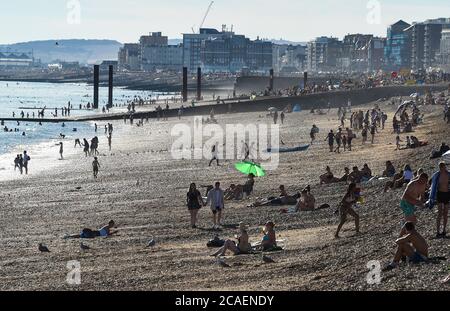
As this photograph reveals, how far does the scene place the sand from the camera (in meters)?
14.5

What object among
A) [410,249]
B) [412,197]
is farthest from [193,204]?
[410,249]

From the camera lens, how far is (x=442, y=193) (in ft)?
50.4

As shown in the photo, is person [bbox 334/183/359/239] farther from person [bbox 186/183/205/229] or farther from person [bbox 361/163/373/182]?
person [bbox 361/163/373/182]

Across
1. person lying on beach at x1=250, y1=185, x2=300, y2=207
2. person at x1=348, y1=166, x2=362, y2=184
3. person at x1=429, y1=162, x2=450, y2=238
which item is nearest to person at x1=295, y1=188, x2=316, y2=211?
person lying on beach at x1=250, y1=185, x2=300, y2=207

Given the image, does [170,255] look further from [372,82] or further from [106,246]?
[372,82]

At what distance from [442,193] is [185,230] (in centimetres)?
634

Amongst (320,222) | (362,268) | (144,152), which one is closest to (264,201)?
(320,222)

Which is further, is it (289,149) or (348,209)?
(289,149)

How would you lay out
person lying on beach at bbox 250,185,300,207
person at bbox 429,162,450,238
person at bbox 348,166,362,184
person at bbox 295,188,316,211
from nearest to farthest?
person at bbox 429,162,450,238, person at bbox 295,188,316,211, person lying on beach at bbox 250,185,300,207, person at bbox 348,166,362,184

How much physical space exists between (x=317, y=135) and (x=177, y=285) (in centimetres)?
3125

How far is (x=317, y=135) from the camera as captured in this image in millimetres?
45344

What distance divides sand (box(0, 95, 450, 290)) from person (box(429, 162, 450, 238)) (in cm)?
25

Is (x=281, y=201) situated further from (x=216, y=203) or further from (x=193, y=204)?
(x=193, y=204)
